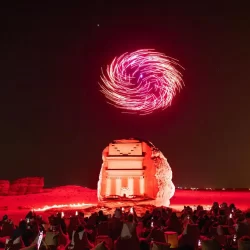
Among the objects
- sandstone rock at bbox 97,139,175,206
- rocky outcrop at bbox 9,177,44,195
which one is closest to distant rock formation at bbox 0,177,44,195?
rocky outcrop at bbox 9,177,44,195

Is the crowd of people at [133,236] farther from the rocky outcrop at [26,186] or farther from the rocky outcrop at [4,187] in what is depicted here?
the rocky outcrop at [26,186]

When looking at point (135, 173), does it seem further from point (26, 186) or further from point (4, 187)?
point (26, 186)

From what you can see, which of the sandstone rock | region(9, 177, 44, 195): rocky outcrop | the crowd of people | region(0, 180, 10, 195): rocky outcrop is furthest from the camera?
region(9, 177, 44, 195): rocky outcrop

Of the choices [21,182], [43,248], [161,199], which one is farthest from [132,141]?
[21,182]

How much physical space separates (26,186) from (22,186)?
0.48 metres

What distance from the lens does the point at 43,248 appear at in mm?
9508

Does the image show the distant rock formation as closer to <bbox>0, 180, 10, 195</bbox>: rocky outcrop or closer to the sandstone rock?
<bbox>0, 180, 10, 195</bbox>: rocky outcrop

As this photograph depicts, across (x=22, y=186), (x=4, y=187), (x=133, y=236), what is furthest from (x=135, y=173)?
(x=22, y=186)

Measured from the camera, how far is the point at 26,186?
142 feet

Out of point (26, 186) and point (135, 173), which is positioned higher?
point (135, 173)

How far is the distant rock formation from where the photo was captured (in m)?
40.7

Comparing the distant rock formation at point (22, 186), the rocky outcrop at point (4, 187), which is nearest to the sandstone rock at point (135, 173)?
the rocky outcrop at point (4, 187)

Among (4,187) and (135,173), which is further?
(4,187)

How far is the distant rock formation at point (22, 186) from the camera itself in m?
40.7
